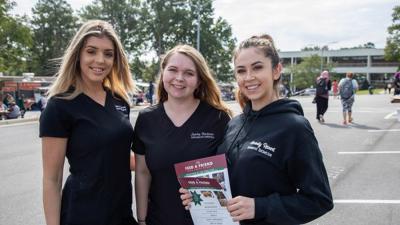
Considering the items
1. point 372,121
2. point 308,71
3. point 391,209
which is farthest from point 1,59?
point 308,71

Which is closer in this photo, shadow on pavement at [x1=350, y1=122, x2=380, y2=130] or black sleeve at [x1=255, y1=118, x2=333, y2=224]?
black sleeve at [x1=255, y1=118, x2=333, y2=224]

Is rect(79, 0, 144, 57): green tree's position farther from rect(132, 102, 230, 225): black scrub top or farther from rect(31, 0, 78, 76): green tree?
rect(132, 102, 230, 225): black scrub top

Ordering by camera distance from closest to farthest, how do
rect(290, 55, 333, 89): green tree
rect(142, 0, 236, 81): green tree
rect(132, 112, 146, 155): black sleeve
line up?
rect(132, 112, 146, 155): black sleeve → rect(142, 0, 236, 81): green tree → rect(290, 55, 333, 89): green tree

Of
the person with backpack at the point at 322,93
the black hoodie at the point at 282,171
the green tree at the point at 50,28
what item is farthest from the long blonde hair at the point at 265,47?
the green tree at the point at 50,28

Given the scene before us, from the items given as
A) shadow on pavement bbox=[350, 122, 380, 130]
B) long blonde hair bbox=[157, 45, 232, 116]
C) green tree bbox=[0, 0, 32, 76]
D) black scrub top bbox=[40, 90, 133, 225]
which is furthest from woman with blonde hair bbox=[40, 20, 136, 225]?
green tree bbox=[0, 0, 32, 76]

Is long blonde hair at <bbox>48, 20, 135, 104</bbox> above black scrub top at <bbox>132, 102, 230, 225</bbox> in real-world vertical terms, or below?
above

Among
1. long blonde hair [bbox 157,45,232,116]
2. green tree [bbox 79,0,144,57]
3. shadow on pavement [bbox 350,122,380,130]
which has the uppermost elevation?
green tree [bbox 79,0,144,57]

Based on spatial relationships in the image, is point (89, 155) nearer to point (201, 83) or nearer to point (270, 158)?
point (201, 83)

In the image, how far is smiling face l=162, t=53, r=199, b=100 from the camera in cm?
281

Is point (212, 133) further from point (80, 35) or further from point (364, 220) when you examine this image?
point (364, 220)

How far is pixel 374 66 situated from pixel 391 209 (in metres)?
108

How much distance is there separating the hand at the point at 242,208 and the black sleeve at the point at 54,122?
3.66 feet

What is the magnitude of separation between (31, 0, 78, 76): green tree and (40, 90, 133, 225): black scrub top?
71347mm

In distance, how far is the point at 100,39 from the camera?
2.75m
